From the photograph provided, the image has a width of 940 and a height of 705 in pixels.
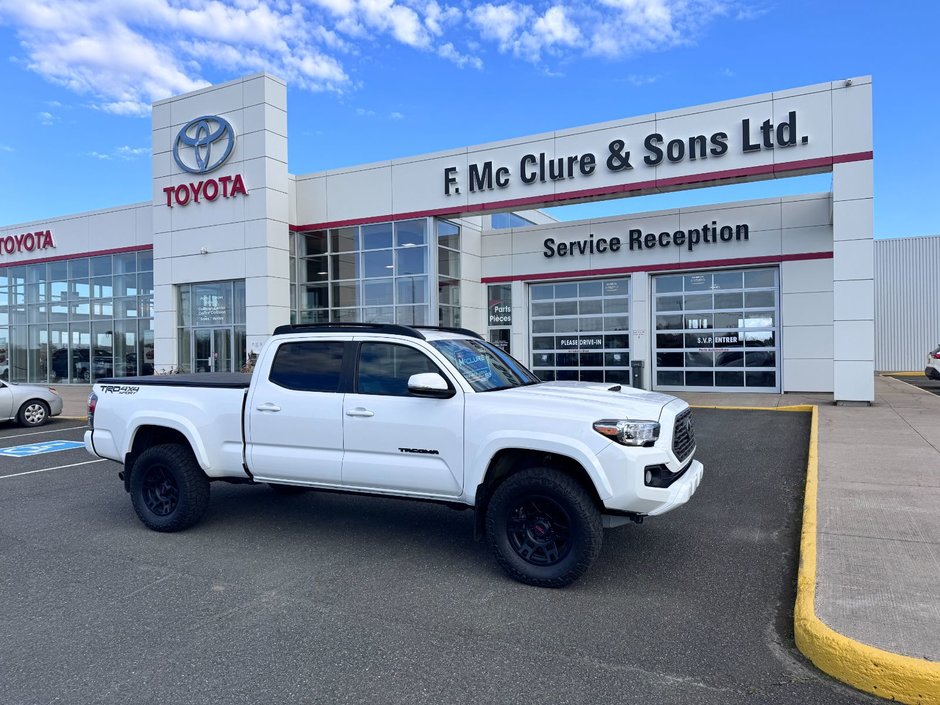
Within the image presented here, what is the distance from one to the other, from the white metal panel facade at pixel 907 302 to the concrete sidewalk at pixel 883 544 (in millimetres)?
24923

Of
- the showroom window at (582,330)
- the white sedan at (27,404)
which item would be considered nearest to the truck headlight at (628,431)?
the white sedan at (27,404)

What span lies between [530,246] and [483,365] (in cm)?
1707

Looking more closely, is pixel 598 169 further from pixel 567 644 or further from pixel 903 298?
pixel 903 298

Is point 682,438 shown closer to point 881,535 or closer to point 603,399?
point 603,399

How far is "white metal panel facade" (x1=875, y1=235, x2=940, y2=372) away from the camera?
3262 centimetres

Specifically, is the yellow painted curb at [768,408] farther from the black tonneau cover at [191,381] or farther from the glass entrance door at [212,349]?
the glass entrance door at [212,349]

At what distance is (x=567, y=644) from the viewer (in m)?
3.92

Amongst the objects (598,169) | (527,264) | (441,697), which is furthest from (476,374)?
(527,264)

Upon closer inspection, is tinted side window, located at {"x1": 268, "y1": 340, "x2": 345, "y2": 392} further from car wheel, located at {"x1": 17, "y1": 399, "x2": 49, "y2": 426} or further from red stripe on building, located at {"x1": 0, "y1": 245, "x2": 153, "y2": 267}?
red stripe on building, located at {"x1": 0, "y1": 245, "x2": 153, "y2": 267}

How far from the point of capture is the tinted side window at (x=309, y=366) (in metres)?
5.78

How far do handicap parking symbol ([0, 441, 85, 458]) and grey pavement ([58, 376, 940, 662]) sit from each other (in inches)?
430

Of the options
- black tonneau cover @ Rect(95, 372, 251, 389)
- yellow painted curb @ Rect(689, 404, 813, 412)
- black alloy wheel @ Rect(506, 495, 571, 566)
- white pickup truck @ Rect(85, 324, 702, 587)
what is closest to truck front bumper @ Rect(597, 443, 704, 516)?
white pickup truck @ Rect(85, 324, 702, 587)

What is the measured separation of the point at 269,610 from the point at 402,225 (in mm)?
17070

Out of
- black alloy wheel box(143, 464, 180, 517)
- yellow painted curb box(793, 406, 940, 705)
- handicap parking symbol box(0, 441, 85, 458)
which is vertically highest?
black alloy wheel box(143, 464, 180, 517)
